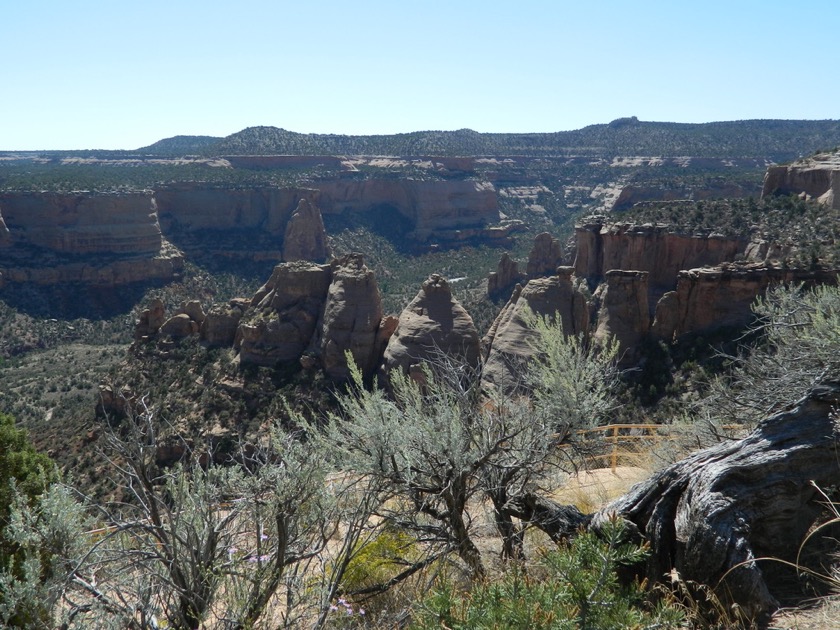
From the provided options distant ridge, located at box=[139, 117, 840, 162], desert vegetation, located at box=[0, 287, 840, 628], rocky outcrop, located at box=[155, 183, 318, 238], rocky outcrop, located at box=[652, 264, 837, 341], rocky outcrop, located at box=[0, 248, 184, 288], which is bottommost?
rocky outcrop, located at box=[0, 248, 184, 288]

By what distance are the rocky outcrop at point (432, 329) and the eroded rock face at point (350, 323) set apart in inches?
42.4

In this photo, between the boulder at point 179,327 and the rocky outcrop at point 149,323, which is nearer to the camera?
the boulder at point 179,327

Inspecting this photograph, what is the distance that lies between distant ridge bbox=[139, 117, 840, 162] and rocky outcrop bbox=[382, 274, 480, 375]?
84.7 m

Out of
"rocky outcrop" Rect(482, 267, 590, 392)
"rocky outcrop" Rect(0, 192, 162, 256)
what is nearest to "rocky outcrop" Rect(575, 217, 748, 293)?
"rocky outcrop" Rect(482, 267, 590, 392)

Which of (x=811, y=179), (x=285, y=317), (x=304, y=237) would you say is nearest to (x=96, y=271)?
(x=304, y=237)

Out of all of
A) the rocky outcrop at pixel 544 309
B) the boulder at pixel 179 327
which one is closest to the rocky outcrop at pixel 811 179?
the rocky outcrop at pixel 544 309

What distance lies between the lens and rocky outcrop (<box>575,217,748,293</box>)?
37.3m

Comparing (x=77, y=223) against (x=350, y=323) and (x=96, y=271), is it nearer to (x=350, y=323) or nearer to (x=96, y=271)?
(x=96, y=271)

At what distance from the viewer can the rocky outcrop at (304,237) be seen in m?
74.5

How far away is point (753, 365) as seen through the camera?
11.2m

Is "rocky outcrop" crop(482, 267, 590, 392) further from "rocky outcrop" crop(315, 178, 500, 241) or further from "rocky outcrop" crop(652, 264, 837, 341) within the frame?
"rocky outcrop" crop(315, 178, 500, 241)

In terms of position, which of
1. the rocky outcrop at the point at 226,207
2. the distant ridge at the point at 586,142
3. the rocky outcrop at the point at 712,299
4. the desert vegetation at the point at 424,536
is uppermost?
the distant ridge at the point at 586,142

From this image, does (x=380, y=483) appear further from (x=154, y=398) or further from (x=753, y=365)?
(x=154, y=398)

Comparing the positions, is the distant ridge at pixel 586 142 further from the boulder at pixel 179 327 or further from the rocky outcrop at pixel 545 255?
the boulder at pixel 179 327
